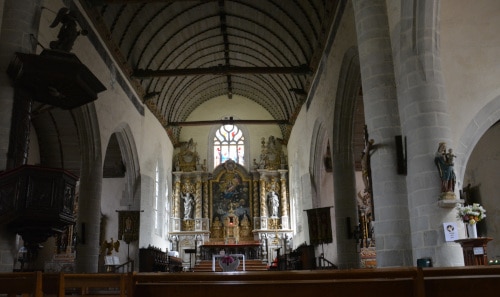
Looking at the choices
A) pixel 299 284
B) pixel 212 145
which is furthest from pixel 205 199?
pixel 299 284

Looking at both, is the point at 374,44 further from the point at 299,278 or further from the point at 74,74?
the point at 299,278

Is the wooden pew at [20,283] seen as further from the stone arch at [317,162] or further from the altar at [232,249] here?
the altar at [232,249]

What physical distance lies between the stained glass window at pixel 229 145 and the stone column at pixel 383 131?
18796 mm

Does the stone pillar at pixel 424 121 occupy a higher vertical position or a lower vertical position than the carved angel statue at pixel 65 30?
lower

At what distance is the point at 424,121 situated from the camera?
812 cm

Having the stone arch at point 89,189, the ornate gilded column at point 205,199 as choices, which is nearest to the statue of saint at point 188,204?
the ornate gilded column at point 205,199

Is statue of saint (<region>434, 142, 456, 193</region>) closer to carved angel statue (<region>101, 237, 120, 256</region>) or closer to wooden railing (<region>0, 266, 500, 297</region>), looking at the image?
wooden railing (<region>0, 266, 500, 297</region>)

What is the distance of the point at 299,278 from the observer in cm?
335

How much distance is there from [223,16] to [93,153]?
8224 millimetres

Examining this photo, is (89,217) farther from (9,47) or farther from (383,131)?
(383,131)

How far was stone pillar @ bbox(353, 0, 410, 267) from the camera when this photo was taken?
854cm

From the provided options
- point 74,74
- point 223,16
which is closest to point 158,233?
point 223,16

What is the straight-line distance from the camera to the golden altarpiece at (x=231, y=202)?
25.6 meters

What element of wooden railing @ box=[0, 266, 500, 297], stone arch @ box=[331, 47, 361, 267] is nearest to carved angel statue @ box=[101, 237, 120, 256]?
stone arch @ box=[331, 47, 361, 267]
